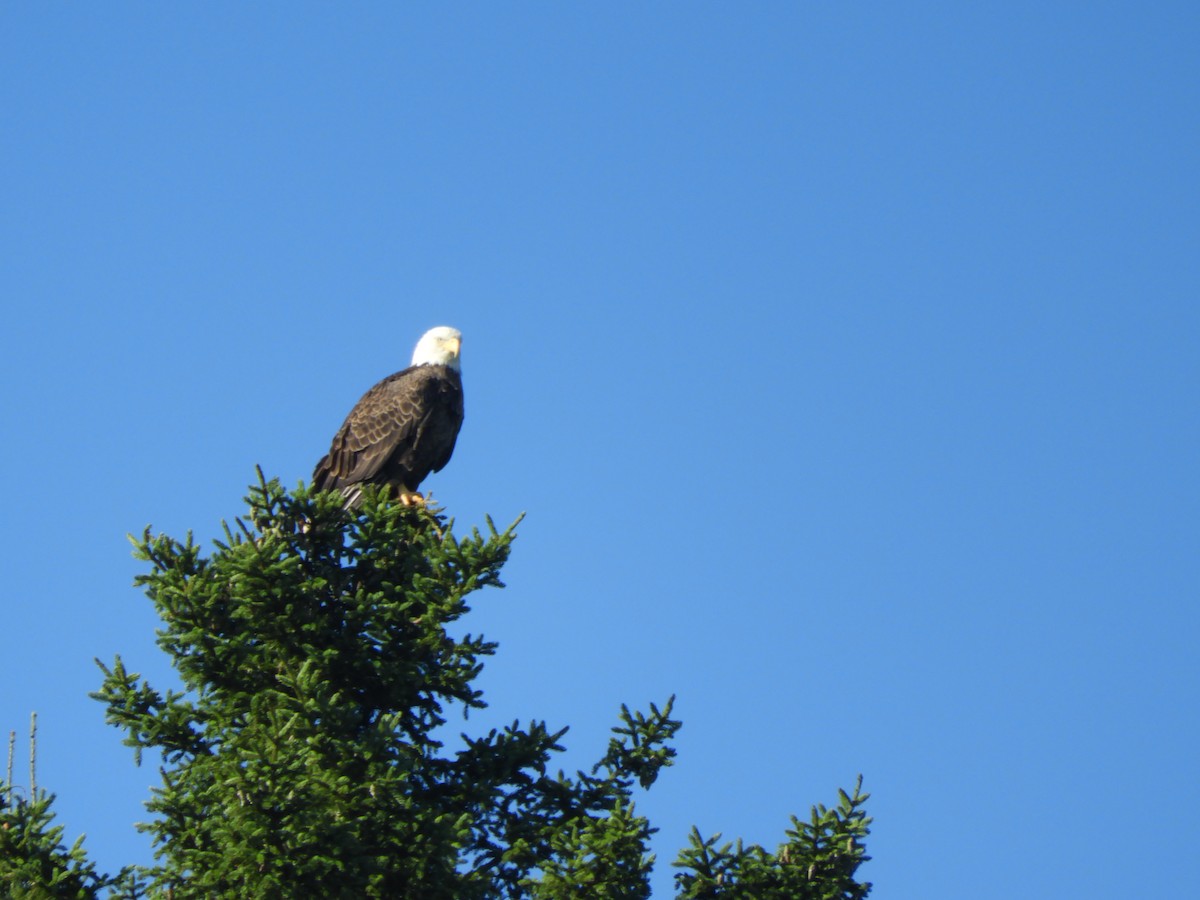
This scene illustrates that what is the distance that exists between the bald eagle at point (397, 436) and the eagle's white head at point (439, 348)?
0.33 meters

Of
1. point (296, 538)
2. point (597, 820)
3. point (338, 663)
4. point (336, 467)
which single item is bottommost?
point (597, 820)

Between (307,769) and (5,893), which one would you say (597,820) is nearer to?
(307,769)

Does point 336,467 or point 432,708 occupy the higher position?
point 336,467

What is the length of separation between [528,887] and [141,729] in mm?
1988

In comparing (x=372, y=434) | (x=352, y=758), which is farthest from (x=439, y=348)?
(x=352, y=758)

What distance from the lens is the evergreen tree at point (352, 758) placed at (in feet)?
21.0

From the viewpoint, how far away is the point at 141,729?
721cm

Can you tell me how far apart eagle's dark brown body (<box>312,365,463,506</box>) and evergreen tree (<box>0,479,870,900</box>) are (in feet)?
11.5

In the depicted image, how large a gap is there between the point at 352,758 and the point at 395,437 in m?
5.05

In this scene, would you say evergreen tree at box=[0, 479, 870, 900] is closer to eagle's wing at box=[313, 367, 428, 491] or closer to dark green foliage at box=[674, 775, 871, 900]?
dark green foliage at box=[674, 775, 871, 900]

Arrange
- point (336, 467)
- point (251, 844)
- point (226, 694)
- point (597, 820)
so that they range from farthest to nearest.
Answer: point (336, 467) → point (226, 694) → point (597, 820) → point (251, 844)

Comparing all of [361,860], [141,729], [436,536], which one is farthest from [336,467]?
[361,860]

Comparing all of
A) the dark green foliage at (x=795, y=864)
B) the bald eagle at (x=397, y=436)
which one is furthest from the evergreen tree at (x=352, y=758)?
the bald eagle at (x=397, y=436)

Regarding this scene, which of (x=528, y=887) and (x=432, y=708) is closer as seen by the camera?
(x=528, y=887)
